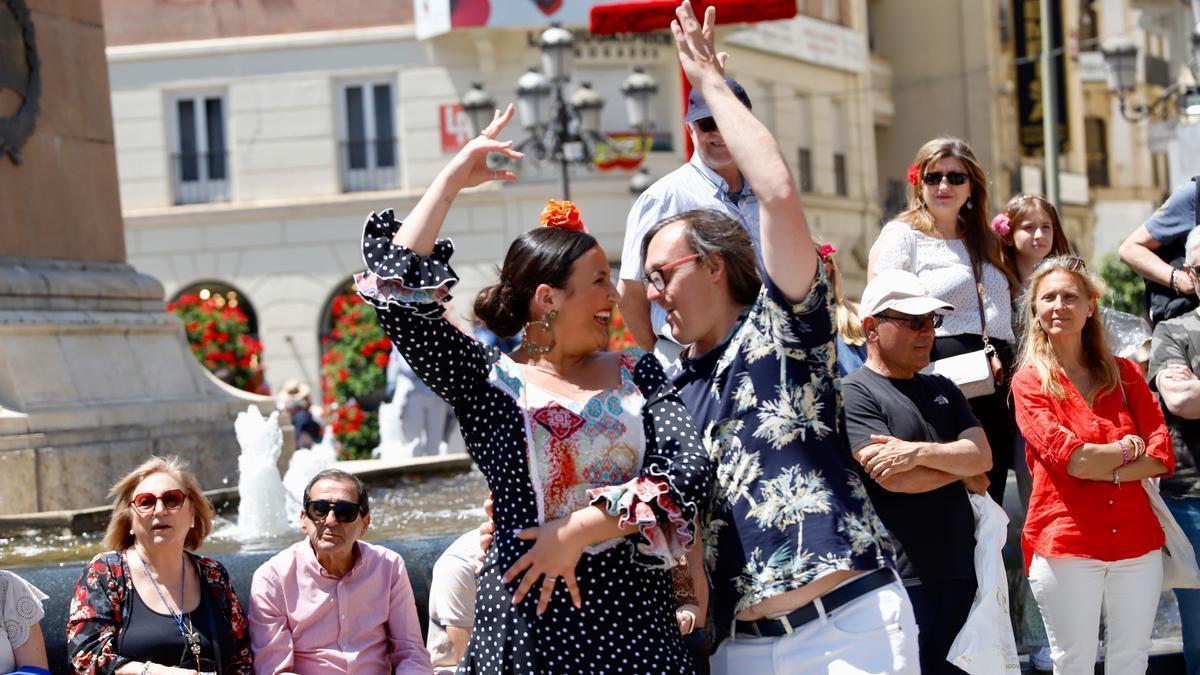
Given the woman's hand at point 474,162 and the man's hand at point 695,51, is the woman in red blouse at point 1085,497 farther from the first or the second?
the woman's hand at point 474,162

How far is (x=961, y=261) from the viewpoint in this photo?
6.94 m

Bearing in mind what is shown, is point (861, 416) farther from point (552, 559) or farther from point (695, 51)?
point (552, 559)

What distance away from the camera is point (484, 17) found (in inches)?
1220

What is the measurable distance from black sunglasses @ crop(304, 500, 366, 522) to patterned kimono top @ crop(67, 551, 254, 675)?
38 centimetres

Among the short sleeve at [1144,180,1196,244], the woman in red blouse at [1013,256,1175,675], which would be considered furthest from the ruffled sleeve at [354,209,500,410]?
the short sleeve at [1144,180,1196,244]

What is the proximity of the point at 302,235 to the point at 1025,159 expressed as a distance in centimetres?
1958

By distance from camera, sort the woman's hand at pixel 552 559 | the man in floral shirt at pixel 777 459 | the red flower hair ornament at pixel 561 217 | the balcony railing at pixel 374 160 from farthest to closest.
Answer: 1. the balcony railing at pixel 374 160
2. the red flower hair ornament at pixel 561 217
3. the man in floral shirt at pixel 777 459
4. the woman's hand at pixel 552 559

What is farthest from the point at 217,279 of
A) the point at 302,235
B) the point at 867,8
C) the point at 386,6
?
the point at 867,8

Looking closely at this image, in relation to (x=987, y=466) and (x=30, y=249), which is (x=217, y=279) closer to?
(x=30, y=249)

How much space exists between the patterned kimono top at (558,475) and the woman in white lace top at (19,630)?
6.22 ft

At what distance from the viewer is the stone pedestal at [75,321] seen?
10281 millimetres

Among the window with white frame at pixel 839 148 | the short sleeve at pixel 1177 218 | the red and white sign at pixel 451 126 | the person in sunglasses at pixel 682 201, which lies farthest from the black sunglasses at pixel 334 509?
the window with white frame at pixel 839 148

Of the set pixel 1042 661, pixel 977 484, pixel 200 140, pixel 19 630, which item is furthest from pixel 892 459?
pixel 200 140

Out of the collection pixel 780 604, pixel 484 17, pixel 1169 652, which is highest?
pixel 484 17
